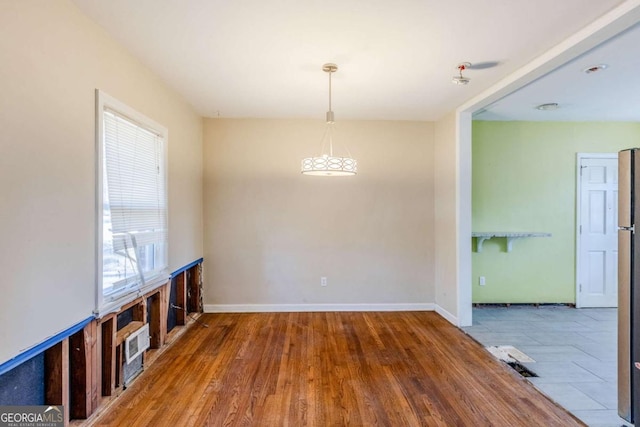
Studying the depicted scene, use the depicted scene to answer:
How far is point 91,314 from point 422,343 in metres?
3.02

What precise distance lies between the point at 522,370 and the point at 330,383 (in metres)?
1.72

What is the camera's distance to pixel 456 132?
4008 millimetres

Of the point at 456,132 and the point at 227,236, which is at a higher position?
the point at 456,132

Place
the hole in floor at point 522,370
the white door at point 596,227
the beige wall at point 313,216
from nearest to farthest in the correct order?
the hole in floor at point 522,370
the beige wall at point 313,216
the white door at point 596,227

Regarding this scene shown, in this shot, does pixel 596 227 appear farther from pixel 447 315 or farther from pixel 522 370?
pixel 522 370

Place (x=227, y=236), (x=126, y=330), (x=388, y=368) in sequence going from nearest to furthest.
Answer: (x=126, y=330) < (x=388, y=368) < (x=227, y=236)

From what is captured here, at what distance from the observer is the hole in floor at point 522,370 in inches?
110

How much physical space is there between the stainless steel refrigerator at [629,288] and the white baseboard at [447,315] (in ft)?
6.22

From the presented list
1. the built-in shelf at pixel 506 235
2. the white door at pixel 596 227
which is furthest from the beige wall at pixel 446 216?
the white door at pixel 596 227

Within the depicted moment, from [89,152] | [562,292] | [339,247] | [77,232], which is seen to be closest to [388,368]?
[339,247]

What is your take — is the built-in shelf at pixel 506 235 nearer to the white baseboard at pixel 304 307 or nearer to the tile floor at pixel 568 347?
the tile floor at pixel 568 347

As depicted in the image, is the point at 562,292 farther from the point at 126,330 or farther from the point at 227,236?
the point at 126,330

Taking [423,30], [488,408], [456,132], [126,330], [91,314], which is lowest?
[488,408]

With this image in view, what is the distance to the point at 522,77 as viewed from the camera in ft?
9.49
